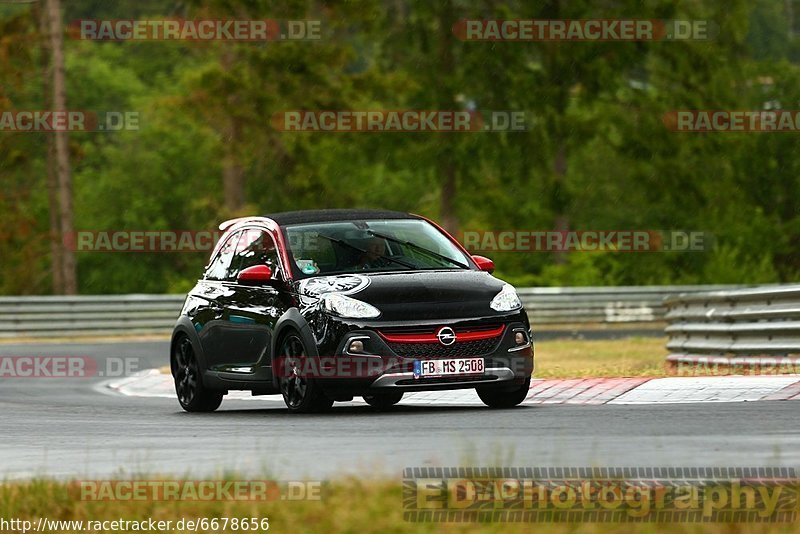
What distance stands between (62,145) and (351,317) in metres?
34.5

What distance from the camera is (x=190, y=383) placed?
53.6ft

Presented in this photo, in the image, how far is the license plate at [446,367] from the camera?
13758 mm

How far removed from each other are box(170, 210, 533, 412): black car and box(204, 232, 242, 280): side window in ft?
0.07

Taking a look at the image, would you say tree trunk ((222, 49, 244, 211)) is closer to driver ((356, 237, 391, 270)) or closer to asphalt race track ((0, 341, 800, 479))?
asphalt race track ((0, 341, 800, 479))

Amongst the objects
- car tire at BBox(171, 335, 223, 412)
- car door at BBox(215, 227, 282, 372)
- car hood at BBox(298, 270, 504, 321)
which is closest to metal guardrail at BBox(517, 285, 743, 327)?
car tire at BBox(171, 335, 223, 412)

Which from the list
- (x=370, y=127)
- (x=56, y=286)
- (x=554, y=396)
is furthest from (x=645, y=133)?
(x=554, y=396)

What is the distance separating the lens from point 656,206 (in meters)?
59.9

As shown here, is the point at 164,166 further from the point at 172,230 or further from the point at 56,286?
the point at 56,286

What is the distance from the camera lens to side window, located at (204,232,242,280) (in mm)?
15981

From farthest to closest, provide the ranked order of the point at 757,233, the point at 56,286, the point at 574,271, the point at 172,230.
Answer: the point at 172,230 → the point at 757,233 → the point at 56,286 → the point at 574,271

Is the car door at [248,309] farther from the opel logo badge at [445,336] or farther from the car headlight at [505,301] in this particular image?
the car headlight at [505,301]

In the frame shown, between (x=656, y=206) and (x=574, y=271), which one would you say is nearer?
(x=574, y=271)

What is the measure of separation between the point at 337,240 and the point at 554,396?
7.87 ft

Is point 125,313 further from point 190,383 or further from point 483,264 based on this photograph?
point 483,264
